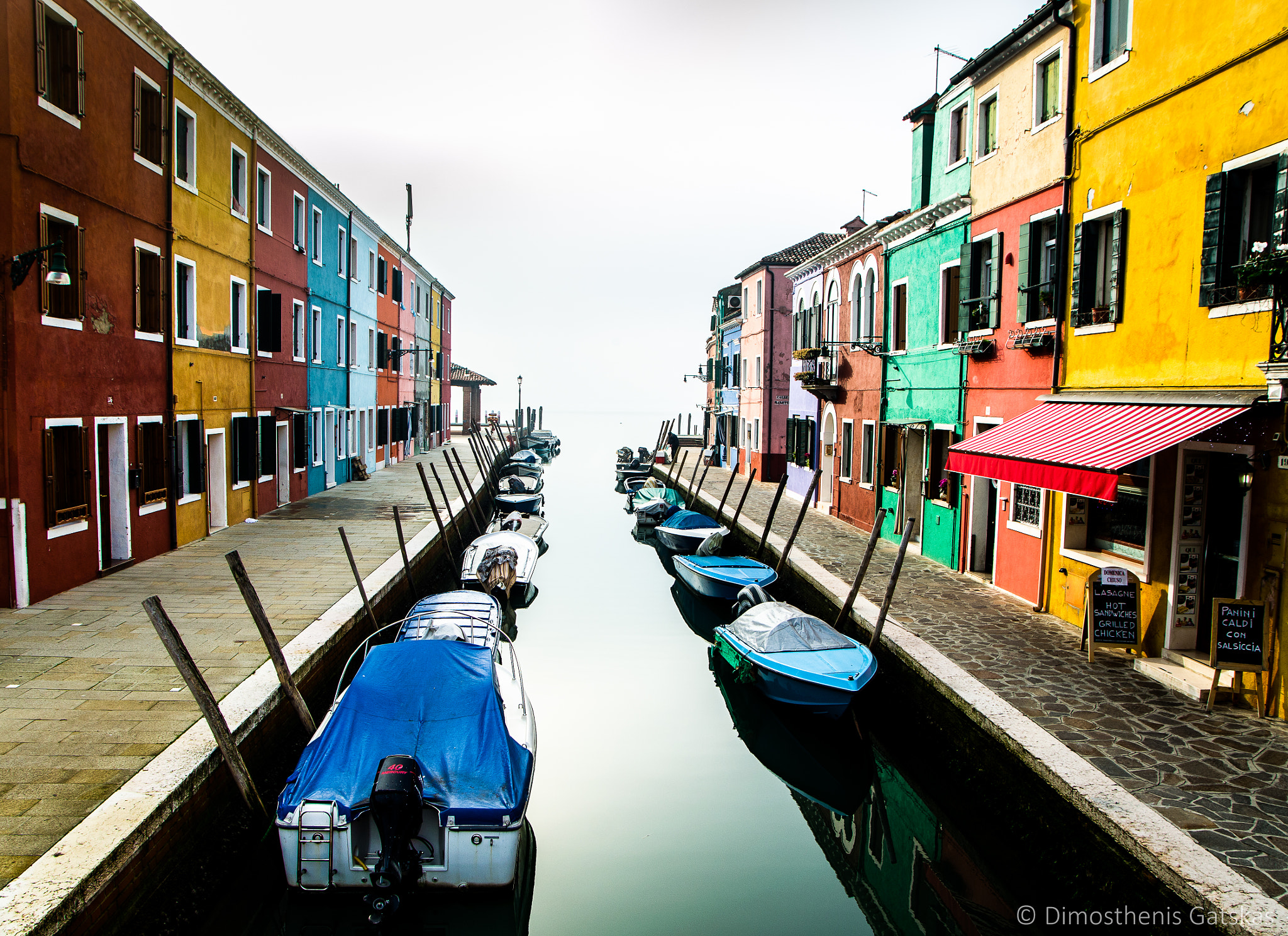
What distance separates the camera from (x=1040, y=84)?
1198cm

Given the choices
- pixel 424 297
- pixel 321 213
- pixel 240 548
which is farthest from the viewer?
pixel 424 297

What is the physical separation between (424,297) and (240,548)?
30.5 meters

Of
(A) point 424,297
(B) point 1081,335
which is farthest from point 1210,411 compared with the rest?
(A) point 424,297

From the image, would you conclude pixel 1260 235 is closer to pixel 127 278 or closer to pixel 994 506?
pixel 994 506

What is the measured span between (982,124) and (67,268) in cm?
1379

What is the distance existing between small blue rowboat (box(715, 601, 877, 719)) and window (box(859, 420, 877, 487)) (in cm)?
811

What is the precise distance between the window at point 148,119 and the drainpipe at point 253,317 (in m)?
4.54

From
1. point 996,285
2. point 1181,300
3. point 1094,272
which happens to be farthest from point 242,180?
point 1181,300

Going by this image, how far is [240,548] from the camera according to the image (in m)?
15.1

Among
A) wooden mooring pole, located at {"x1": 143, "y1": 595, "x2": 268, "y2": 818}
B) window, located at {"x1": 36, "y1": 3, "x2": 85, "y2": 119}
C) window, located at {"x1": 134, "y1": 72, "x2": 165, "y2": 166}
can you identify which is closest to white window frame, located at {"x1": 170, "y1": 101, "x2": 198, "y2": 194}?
window, located at {"x1": 134, "y1": 72, "x2": 165, "y2": 166}

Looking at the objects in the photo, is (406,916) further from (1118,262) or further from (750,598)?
(1118,262)

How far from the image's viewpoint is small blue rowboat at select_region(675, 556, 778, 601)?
15.5 meters

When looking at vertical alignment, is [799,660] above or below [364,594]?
below

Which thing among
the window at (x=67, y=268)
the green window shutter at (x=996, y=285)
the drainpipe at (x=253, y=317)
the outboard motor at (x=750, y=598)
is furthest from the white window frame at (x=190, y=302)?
the green window shutter at (x=996, y=285)
